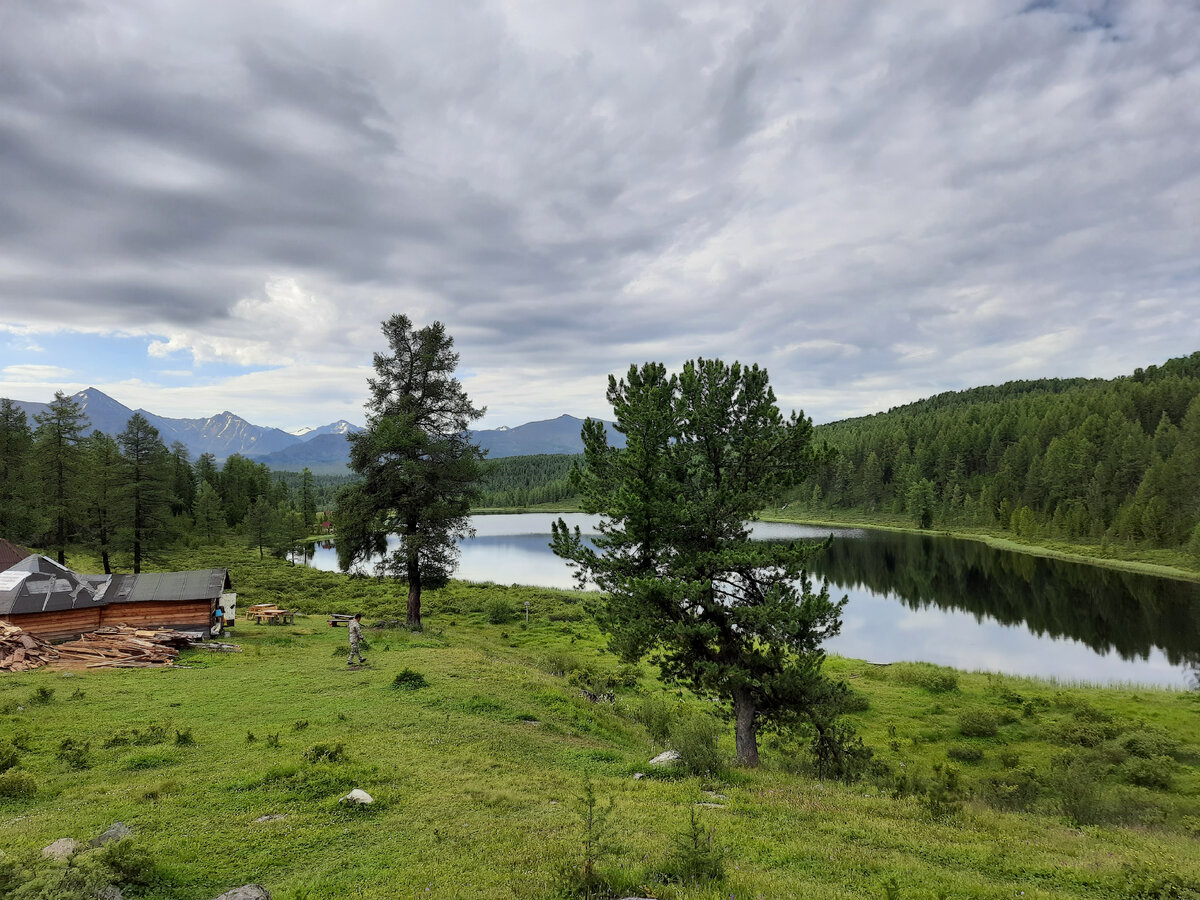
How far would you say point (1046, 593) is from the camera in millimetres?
63281

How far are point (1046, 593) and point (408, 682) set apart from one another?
7098 centimetres

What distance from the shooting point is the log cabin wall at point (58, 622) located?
2584 centimetres

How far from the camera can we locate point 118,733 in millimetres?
14570

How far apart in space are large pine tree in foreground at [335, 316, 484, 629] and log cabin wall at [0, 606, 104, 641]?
1132 centimetres

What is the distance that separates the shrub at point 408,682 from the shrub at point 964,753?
67.4 feet

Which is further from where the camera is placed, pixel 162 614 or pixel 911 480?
pixel 911 480

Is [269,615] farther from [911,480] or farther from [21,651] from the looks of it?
[911,480]

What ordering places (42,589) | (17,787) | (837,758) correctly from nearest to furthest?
(17,787), (837,758), (42,589)

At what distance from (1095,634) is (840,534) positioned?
80866mm

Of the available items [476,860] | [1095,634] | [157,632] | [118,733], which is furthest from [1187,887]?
[1095,634]

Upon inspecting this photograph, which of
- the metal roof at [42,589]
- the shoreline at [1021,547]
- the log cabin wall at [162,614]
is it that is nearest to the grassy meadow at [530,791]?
the log cabin wall at [162,614]

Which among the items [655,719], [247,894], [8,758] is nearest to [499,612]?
[655,719]

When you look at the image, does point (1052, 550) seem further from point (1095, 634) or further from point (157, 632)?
point (157, 632)

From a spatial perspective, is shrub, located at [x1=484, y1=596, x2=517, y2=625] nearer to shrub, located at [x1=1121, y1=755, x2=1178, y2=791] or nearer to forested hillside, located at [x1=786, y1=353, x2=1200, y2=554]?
shrub, located at [x1=1121, y1=755, x2=1178, y2=791]
